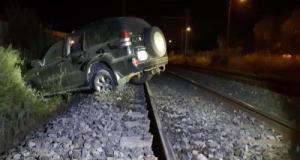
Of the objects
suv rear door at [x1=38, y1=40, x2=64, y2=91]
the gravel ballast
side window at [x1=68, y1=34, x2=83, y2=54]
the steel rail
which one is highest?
side window at [x1=68, y1=34, x2=83, y2=54]

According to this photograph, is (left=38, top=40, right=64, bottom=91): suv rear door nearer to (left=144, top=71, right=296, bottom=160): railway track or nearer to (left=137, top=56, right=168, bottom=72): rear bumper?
(left=137, top=56, right=168, bottom=72): rear bumper

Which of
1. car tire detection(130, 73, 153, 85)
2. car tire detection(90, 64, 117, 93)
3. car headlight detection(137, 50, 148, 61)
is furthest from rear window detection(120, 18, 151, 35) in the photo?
car tire detection(130, 73, 153, 85)

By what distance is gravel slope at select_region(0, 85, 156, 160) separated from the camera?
21.0ft

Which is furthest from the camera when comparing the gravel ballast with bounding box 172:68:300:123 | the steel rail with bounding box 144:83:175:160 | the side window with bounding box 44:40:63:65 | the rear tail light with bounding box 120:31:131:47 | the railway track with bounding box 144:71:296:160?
the side window with bounding box 44:40:63:65

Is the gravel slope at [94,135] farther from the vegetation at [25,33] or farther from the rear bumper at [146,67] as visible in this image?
the vegetation at [25,33]

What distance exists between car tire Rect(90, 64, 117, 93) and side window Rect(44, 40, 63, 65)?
3.77 feet

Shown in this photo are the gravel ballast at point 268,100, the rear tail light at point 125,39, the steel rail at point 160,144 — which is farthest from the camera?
the rear tail light at point 125,39

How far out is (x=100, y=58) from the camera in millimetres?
12773

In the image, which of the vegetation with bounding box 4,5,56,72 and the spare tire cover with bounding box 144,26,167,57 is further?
the vegetation with bounding box 4,5,56,72

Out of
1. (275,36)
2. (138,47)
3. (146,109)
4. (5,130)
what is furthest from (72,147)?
(275,36)

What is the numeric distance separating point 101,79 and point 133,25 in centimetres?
180

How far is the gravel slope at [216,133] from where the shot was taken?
6684 millimetres

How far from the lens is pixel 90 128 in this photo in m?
8.23

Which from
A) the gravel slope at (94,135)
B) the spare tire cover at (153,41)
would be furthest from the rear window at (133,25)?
the gravel slope at (94,135)
